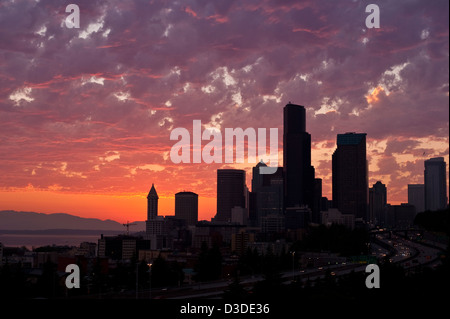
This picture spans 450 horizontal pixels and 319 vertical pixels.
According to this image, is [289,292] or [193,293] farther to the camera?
[193,293]

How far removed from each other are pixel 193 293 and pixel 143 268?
39334mm

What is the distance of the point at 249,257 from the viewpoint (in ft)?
424

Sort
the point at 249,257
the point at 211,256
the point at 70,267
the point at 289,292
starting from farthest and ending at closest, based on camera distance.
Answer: the point at 249,257 → the point at 211,256 → the point at 70,267 → the point at 289,292
